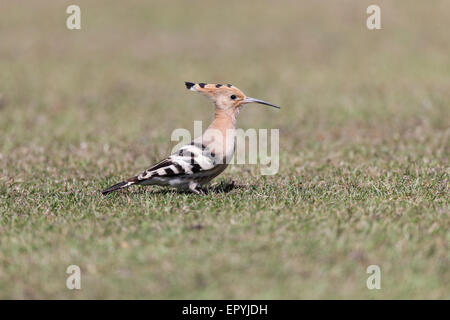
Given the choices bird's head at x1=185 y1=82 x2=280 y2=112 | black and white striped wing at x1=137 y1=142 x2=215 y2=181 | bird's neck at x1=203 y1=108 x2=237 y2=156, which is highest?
bird's head at x1=185 y1=82 x2=280 y2=112

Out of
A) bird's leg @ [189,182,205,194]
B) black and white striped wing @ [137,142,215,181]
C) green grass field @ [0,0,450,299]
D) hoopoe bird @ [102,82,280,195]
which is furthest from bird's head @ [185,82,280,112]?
green grass field @ [0,0,450,299]

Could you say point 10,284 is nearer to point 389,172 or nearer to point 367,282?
point 367,282

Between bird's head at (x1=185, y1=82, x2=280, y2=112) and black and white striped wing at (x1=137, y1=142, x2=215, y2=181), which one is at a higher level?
bird's head at (x1=185, y1=82, x2=280, y2=112)

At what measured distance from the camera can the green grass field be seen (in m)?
4.70

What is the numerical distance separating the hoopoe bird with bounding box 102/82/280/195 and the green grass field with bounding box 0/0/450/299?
0.20m

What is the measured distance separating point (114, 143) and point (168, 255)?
5719 millimetres

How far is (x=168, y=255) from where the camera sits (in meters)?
4.91

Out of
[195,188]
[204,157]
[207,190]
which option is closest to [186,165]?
[204,157]

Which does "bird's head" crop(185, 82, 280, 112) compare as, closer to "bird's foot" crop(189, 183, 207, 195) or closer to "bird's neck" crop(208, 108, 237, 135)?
"bird's neck" crop(208, 108, 237, 135)

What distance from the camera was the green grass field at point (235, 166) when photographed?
4699mm

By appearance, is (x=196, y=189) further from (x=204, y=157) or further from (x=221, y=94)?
(x=221, y=94)

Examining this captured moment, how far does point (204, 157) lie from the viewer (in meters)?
6.43

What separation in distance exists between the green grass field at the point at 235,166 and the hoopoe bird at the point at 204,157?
→ 20 centimetres
